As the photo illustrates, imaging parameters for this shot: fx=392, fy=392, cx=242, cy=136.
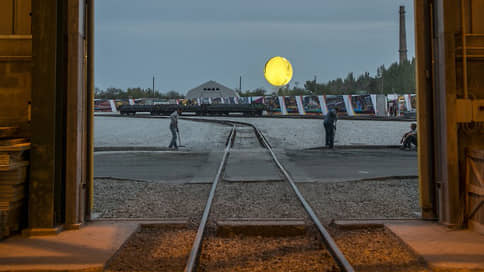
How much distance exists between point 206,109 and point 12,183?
168ft

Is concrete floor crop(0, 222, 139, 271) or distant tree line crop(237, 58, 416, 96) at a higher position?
distant tree line crop(237, 58, 416, 96)

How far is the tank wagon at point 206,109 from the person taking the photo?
52.8m

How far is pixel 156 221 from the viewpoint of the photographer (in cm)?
553

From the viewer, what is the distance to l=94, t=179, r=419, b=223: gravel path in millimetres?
6215

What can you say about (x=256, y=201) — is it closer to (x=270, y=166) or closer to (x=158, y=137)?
(x=270, y=166)

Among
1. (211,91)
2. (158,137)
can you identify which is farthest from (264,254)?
(211,91)

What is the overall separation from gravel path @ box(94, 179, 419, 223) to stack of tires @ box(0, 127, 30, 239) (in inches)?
60.6

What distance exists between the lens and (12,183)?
444cm

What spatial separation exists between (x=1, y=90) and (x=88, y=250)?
2.50 meters

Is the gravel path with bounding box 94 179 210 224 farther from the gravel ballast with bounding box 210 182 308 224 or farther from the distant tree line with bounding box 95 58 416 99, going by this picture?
the distant tree line with bounding box 95 58 416 99

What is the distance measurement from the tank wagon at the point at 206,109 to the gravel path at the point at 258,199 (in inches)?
1729

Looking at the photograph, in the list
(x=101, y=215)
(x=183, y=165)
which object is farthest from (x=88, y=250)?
(x=183, y=165)

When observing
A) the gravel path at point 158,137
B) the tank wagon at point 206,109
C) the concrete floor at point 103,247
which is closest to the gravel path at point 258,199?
the concrete floor at point 103,247

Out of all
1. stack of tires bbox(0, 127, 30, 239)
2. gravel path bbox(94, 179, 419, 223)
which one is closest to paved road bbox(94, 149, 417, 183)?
gravel path bbox(94, 179, 419, 223)
